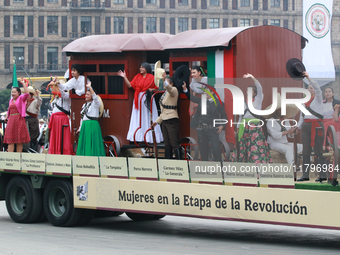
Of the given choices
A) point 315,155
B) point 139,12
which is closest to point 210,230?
point 315,155

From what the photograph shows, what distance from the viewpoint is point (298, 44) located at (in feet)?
33.2

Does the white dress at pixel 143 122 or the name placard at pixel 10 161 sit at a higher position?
the white dress at pixel 143 122

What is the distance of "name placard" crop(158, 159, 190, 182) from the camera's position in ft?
30.9

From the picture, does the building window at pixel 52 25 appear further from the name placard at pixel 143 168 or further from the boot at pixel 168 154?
the name placard at pixel 143 168

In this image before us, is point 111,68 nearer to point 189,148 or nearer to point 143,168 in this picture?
point 189,148

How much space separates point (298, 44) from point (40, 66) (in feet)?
200

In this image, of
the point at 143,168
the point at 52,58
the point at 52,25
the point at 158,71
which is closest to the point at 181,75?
the point at 158,71

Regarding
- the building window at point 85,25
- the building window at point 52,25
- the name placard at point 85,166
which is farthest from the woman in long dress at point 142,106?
the building window at point 52,25

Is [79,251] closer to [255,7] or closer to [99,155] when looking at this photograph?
[99,155]

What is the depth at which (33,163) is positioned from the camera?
11.4 meters

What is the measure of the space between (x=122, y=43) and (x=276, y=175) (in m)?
4.49

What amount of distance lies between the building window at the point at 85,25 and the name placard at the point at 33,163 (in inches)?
2306

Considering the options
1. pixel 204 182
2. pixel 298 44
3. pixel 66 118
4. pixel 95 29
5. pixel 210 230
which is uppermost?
pixel 95 29

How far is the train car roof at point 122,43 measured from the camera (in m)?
11.3
